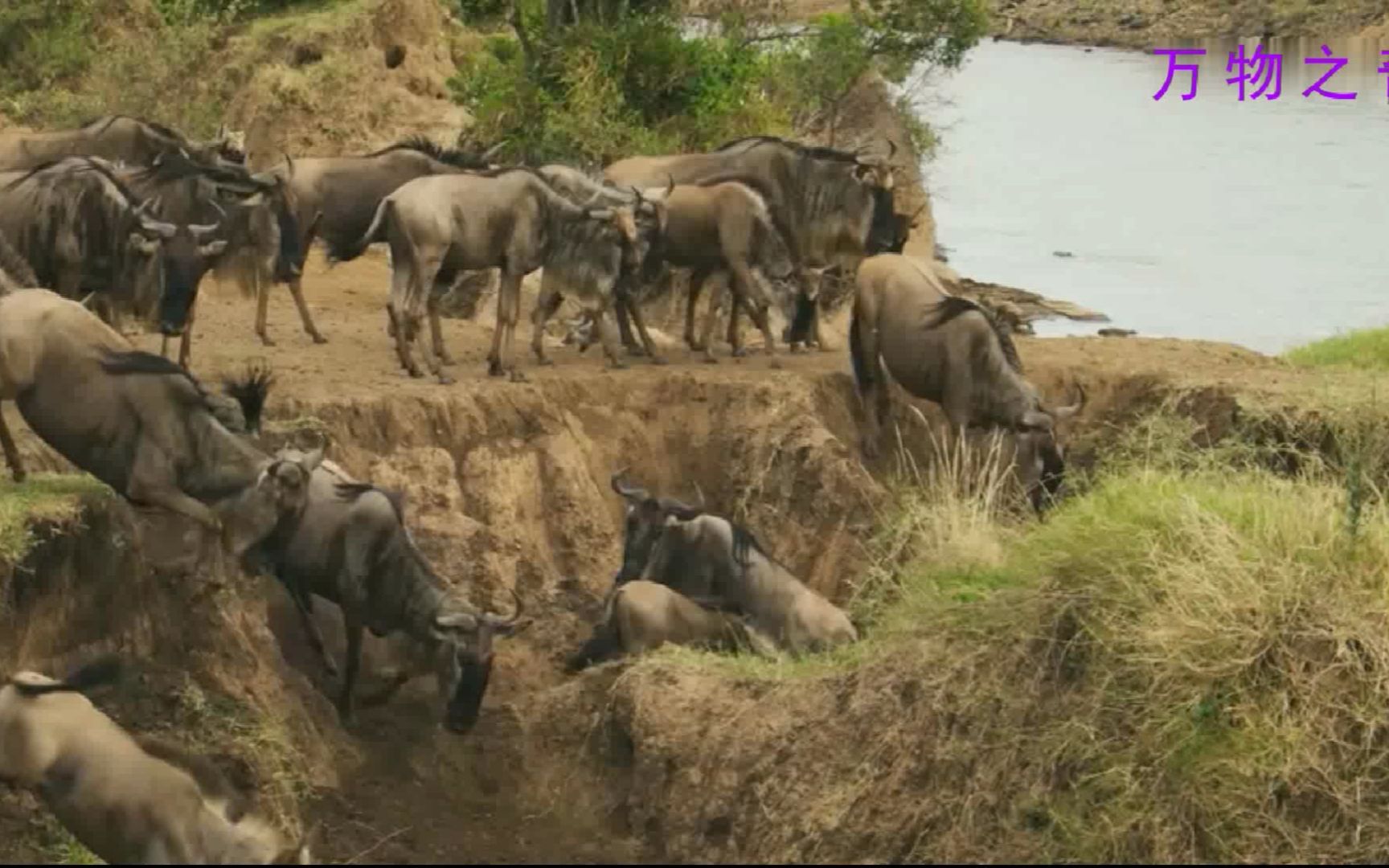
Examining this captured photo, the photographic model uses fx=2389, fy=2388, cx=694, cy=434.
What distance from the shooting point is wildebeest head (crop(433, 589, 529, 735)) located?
10.8 m

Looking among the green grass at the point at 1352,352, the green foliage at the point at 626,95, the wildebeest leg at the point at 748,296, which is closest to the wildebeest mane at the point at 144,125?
the green foliage at the point at 626,95

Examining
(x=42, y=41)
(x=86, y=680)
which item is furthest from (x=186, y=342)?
(x=42, y=41)

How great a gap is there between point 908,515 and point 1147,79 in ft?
135

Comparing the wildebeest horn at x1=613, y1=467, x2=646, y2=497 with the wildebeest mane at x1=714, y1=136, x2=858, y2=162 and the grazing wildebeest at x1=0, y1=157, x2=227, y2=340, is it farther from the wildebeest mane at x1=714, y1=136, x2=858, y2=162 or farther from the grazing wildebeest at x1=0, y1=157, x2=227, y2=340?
the wildebeest mane at x1=714, y1=136, x2=858, y2=162

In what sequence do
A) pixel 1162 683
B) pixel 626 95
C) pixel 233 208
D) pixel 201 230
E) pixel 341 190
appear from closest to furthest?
1. pixel 1162 683
2. pixel 201 230
3. pixel 233 208
4. pixel 341 190
5. pixel 626 95

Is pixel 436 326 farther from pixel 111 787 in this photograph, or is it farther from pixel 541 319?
pixel 111 787

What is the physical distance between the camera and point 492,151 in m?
16.8

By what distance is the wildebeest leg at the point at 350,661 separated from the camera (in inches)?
431

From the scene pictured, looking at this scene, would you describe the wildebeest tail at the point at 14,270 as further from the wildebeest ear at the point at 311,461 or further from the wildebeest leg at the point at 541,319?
the wildebeest leg at the point at 541,319

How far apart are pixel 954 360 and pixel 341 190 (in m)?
3.89

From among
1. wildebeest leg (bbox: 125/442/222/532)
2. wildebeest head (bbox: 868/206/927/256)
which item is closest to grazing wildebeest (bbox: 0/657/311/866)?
wildebeest leg (bbox: 125/442/222/532)

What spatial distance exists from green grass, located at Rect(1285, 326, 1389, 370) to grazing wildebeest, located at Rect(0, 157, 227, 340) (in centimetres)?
719

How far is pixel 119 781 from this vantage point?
8188 mm

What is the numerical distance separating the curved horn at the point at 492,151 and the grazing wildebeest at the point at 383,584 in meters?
4.54
